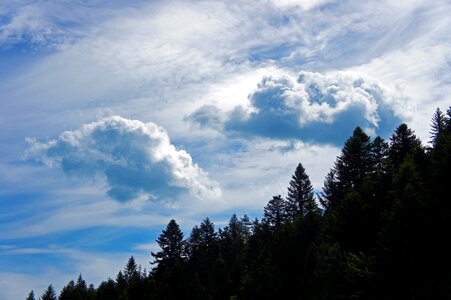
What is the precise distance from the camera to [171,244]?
10150 cm

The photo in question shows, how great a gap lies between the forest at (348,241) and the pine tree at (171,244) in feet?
0.69

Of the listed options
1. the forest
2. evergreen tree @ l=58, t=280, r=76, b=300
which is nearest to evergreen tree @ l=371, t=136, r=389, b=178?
the forest

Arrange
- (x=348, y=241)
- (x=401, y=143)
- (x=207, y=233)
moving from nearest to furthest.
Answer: (x=348, y=241), (x=401, y=143), (x=207, y=233)

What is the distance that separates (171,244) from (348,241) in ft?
167

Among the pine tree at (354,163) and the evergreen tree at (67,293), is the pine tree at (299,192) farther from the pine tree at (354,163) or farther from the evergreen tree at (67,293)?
the evergreen tree at (67,293)

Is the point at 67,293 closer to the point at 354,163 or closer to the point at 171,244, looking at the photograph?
the point at 171,244

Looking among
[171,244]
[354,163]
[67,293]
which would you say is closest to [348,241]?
[354,163]

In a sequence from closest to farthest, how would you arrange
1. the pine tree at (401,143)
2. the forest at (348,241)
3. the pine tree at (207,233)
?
the forest at (348,241) → the pine tree at (401,143) → the pine tree at (207,233)

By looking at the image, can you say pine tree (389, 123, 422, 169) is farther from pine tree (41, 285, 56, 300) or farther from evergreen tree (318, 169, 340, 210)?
pine tree (41, 285, 56, 300)

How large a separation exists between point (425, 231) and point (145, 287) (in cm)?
7314

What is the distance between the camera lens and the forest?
134 feet

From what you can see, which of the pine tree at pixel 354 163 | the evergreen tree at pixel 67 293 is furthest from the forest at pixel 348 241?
the evergreen tree at pixel 67 293

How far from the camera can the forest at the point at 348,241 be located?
4078cm

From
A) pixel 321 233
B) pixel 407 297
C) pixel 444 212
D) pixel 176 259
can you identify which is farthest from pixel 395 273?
pixel 176 259
